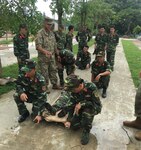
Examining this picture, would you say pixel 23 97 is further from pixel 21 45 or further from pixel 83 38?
pixel 83 38

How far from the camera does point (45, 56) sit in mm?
5770

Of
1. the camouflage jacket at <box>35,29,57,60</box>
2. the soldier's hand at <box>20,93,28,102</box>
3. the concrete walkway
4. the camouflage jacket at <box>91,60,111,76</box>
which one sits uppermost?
the camouflage jacket at <box>35,29,57,60</box>

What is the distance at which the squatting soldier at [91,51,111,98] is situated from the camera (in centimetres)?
562

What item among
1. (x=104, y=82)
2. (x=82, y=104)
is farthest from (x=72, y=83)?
(x=104, y=82)

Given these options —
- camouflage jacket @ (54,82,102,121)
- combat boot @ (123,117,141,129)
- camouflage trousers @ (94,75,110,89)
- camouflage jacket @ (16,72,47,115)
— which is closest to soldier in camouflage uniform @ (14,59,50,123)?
camouflage jacket @ (16,72,47,115)

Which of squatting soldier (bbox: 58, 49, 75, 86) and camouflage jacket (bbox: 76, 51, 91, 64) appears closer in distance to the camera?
squatting soldier (bbox: 58, 49, 75, 86)

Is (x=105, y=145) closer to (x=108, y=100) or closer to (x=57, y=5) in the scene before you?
(x=108, y=100)

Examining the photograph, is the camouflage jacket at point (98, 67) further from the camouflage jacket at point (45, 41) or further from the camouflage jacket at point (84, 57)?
the camouflage jacket at point (84, 57)

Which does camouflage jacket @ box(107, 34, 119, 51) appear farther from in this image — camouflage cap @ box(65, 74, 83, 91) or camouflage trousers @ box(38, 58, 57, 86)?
camouflage cap @ box(65, 74, 83, 91)

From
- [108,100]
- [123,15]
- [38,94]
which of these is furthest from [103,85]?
[123,15]

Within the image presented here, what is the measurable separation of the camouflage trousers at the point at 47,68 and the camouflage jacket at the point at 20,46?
3.34 ft

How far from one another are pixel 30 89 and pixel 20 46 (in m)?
2.56

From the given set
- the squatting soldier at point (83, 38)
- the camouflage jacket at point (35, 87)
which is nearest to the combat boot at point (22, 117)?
the camouflage jacket at point (35, 87)

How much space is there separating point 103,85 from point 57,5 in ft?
→ 24.6
